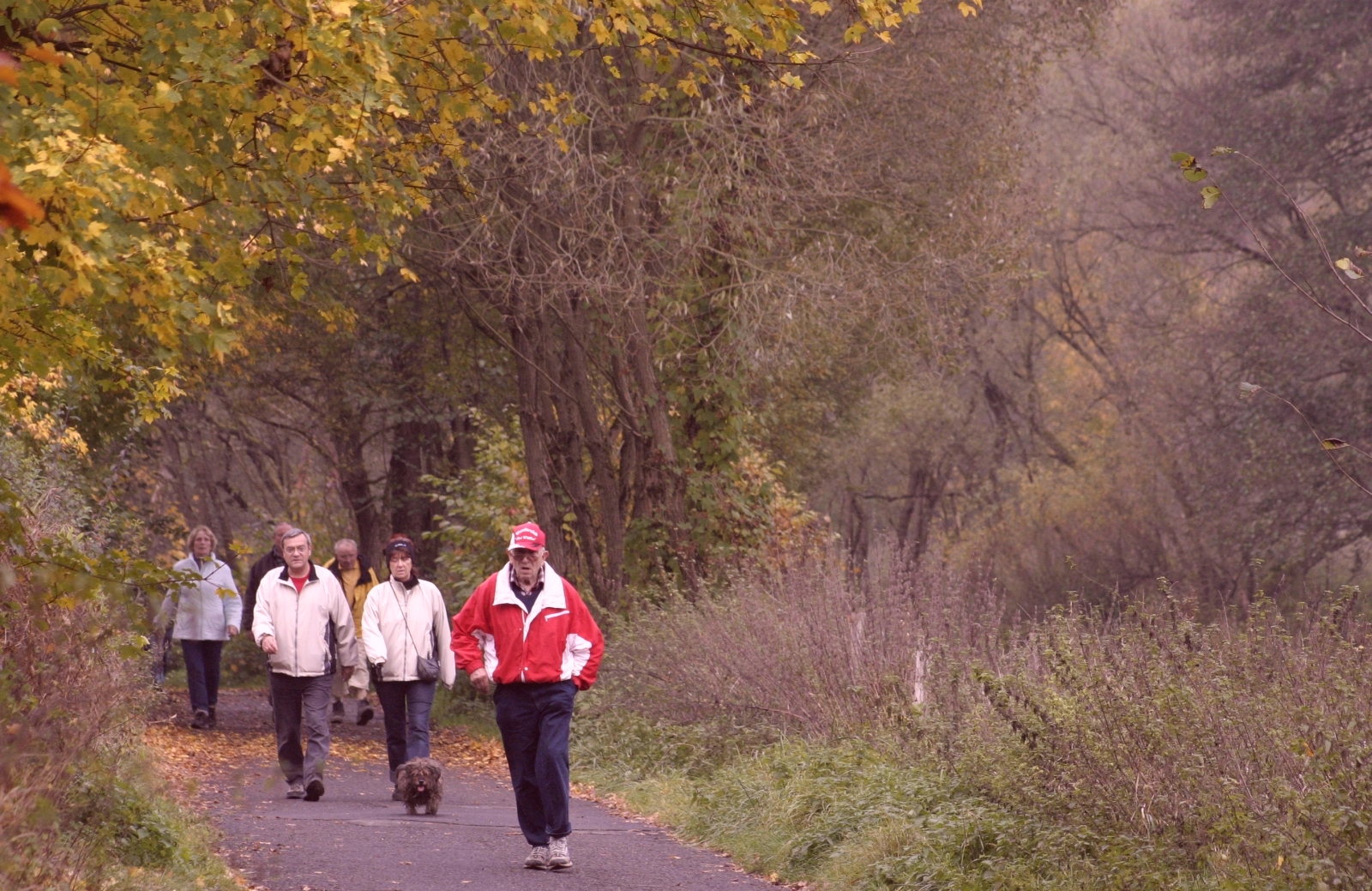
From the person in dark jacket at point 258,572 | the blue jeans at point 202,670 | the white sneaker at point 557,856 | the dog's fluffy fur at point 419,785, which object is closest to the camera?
the white sneaker at point 557,856

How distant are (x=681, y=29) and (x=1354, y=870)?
17.3ft

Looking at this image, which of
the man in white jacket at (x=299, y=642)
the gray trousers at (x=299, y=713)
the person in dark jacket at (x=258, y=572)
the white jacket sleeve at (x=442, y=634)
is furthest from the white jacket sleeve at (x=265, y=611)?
the person in dark jacket at (x=258, y=572)

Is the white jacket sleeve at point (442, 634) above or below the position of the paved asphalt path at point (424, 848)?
above

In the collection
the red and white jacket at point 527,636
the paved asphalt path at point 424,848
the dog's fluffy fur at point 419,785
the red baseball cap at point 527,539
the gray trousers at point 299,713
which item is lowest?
the paved asphalt path at point 424,848

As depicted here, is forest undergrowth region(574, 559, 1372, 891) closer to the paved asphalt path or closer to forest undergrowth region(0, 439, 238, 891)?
the paved asphalt path

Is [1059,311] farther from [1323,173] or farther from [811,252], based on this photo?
[811,252]

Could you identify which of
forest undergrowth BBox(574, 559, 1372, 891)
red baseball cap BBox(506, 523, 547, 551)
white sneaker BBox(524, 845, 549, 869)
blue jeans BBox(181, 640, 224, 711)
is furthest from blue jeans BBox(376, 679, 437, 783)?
blue jeans BBox(181, 640, 224, 711)

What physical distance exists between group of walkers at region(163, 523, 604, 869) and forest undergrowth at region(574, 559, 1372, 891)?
5.03 ft

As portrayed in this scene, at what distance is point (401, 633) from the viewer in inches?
497

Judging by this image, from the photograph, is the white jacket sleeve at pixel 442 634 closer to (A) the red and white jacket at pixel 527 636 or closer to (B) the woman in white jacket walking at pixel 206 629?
(A) the red and white jacket at pixel 527 636

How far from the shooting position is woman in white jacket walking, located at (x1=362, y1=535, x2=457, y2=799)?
12602mm

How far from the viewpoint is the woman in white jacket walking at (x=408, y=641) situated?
41.3 feet

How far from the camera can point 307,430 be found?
31.4m

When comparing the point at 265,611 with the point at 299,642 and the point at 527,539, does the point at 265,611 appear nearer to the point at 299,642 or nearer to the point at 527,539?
the point at 299,642
